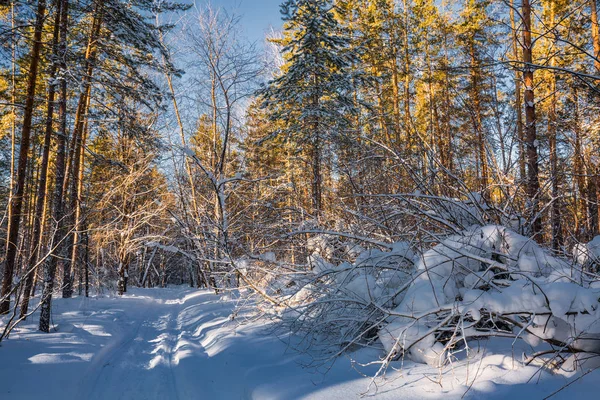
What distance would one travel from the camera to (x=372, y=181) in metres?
5.31

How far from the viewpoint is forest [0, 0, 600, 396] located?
2863 mm

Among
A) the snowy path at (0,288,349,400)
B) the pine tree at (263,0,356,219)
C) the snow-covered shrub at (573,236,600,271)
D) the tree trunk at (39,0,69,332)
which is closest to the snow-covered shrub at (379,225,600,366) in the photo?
the snow-covered shrub at (573,236,600,271)

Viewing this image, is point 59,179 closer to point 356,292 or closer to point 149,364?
point 149,364

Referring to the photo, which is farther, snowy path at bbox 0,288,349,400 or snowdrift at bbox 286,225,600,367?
snowy path at bbox 0,288,349,400

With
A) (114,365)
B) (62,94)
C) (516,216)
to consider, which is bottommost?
(114,365)

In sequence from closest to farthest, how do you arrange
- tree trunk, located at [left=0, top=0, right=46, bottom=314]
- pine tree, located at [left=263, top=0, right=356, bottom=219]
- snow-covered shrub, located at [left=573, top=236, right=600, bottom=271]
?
snow-covered shrub, located at [left=573, top=236, right=600, bottom=271] < tree trunk, located at [left=0, top=0, right=46, bottom=314] < pine tree, located at [left=263, top=0, right=356, bottom=219]

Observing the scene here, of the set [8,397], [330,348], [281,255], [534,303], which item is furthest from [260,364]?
[281,255]

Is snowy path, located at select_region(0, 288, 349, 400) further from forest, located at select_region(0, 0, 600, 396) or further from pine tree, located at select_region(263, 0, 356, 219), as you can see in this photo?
pine tree, located at select_region(263, 0, 356, 219)

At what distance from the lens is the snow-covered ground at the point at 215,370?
244cm

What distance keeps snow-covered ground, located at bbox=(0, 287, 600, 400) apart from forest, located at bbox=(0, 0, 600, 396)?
0.20 meters

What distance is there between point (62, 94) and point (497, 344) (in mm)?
8525

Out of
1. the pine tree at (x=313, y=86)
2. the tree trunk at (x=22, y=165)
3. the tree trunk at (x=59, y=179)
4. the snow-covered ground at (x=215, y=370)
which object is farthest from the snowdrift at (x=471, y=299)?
the pine tree at (x=313, y=86)

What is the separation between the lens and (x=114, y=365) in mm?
5129

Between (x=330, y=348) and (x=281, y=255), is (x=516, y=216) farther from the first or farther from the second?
(x=281, y=255)
